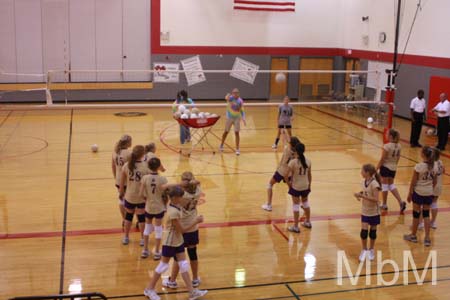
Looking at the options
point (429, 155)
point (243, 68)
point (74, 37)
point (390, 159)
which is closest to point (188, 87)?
point (243, 68)

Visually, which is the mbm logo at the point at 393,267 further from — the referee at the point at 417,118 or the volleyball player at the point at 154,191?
the referee at the point at 417,118

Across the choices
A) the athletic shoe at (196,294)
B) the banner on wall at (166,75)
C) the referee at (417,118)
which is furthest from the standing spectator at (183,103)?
the banner on wall at (166,75)

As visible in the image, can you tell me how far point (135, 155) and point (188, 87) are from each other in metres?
18.5

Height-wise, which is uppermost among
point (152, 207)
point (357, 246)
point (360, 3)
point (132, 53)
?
point (360, 3)

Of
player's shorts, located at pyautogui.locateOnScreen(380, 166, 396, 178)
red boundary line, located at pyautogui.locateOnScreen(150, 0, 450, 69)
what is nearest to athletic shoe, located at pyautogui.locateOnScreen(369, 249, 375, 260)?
player's shorts, located at pyautogui.locateOnScreen(380, 166, 396, 178)

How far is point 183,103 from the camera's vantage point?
1565 cm

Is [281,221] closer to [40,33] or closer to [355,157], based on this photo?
[355,157]

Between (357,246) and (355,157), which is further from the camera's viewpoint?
(355,157)

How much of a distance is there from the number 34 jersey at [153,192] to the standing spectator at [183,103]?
768cm

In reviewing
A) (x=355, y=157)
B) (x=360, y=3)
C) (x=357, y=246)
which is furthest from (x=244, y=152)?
(x=360, y=3)

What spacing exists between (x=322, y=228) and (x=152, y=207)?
3.63m

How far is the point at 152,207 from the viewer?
7.94m

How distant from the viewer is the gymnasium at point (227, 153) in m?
7.92

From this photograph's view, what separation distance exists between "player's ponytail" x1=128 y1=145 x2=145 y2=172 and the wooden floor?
4.90 feet
